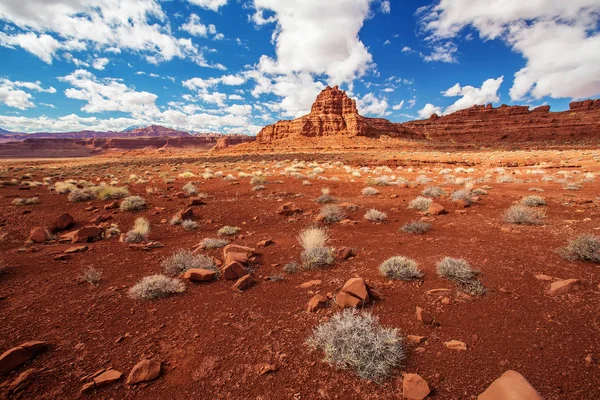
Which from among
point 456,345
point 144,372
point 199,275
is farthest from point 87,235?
point 456,345

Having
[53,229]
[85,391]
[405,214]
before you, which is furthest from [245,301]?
[53,229]

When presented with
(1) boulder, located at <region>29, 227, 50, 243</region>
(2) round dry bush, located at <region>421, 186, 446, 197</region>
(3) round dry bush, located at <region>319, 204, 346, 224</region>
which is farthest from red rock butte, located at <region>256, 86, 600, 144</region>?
(1) boulder, located at <region>29, 227, 50, 243</region>

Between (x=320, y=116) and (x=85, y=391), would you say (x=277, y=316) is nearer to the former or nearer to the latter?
(x=85, y=391)

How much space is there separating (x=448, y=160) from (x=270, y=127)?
7102cm

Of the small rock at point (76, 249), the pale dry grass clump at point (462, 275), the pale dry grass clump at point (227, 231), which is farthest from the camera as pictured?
the pale dry grass clump at point (227, 231)

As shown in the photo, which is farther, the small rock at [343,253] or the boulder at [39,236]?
the boulder at [39,236]

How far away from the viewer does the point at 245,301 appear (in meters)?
4.12

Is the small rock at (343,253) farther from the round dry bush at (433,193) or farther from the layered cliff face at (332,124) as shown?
the layered cliff face at (332,124)

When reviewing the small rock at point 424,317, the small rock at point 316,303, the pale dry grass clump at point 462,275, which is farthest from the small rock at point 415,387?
the pale dry grass clump at point 462,275

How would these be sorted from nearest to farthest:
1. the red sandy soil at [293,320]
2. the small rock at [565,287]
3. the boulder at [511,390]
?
the boulder at [511,390], the red sandy soil at [293,320], the small rock at [565,287]

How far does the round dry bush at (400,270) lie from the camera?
175 inches

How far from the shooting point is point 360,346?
112 inches

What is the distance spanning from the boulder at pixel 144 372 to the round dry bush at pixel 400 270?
350 cm

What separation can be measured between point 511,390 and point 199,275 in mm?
4342
